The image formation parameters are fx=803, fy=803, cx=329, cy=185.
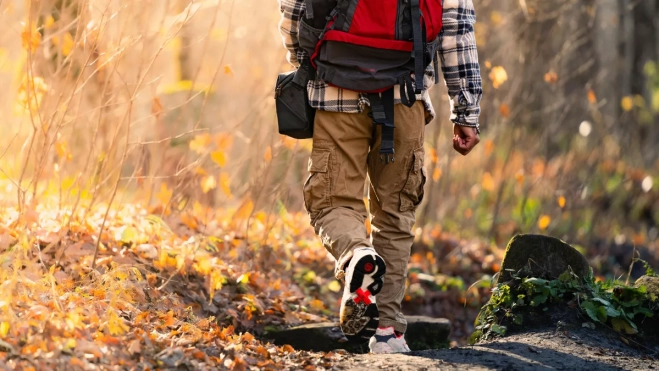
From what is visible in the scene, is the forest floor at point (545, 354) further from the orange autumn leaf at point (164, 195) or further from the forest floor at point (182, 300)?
the orange autumn leaf at point (164, 195)

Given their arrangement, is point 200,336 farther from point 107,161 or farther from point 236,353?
point 107,161

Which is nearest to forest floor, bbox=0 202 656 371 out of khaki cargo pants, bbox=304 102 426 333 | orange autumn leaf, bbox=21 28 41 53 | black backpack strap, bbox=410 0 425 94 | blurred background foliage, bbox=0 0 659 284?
blurred background foliage, bbox=0 0 659 284

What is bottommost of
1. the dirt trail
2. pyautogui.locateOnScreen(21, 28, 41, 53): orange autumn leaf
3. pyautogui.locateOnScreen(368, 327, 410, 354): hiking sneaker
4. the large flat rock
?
the large flat rock

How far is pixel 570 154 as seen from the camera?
891cm

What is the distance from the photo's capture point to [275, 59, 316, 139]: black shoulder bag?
3.63 m

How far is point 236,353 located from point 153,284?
3.46ft

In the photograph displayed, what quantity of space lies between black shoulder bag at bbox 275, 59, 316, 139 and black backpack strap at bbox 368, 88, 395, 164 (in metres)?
0.30

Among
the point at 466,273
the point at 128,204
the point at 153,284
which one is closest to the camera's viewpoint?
the point at 153,284

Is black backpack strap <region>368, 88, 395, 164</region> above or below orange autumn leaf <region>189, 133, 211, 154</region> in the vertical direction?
above

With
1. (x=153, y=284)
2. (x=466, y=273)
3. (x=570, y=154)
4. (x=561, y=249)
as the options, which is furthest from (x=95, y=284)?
(x=570, y=154)

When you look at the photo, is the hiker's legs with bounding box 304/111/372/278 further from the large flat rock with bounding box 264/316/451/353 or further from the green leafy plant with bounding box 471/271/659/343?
the large flat rock with bounding box 264/316/451/353

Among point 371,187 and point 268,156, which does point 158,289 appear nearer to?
point 371,187

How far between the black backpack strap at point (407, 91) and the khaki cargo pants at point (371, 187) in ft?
0.17

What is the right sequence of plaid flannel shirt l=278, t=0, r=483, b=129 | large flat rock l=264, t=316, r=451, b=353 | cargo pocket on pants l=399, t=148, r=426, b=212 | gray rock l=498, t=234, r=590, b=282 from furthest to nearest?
large flat rock l=264, t=316, r=451, b=353 → gray rock l=498, t=234, r=590, b=282 → cargo pocket on pants l=399, t=148, r=426, b=212 → plaid flannel shirt l=278, t=0, r=483, b=129
